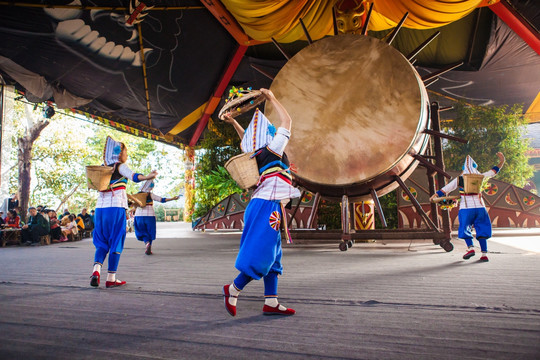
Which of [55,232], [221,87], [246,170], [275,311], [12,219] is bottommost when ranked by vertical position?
[55,232]

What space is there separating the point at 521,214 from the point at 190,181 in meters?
10.9

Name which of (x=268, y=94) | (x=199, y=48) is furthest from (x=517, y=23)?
(x=268, y=94)

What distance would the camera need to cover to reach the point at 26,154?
37.7 ft

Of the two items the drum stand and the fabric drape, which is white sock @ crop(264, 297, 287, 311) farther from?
the fabric drape

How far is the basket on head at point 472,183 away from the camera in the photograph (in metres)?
A: 3.58

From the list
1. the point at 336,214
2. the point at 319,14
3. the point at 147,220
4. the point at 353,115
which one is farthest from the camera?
the point at 336,214

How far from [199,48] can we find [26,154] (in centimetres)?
772

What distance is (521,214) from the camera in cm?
794

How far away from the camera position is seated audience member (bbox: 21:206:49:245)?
779cm

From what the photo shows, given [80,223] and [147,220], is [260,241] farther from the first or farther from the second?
[80,223]

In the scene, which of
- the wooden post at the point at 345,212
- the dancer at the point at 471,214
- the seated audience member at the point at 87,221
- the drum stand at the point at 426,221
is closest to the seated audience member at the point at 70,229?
the seated audience member at the point at 87,221

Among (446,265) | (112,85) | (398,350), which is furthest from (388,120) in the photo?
(112,85)

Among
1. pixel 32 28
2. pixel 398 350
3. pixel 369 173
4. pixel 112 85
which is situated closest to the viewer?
pixel 398 350

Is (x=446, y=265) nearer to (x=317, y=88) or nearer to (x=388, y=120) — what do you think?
(x=388, y=120)
